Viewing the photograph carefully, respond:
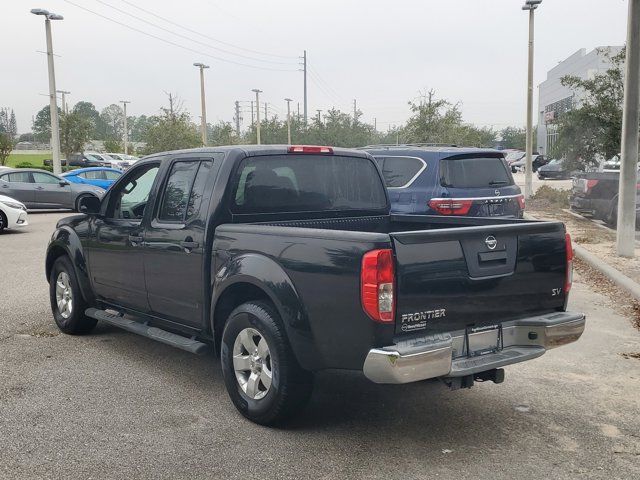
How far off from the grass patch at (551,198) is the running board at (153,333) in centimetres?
1900

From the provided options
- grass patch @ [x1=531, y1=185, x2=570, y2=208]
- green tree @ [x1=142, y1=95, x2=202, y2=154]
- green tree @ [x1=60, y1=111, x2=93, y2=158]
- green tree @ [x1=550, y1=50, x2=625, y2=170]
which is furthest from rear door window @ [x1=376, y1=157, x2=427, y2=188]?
green tree @ [x1=60, y1=111, x2=93, y2=158]

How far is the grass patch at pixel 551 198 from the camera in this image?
914 inches

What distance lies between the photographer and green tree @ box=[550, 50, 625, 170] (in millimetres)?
20812

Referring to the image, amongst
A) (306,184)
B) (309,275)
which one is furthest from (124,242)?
(309,275)

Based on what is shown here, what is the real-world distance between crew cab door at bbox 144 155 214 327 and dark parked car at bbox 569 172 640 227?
14.1m

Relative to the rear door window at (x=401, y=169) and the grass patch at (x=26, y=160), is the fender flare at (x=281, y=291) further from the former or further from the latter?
the grass patch at (x=26, y=160)

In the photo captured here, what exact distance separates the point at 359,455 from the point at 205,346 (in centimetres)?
159

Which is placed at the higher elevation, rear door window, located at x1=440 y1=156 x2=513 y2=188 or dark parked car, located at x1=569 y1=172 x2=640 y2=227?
rear door window, located at x1=440 y1=156 x2=513 y2=188

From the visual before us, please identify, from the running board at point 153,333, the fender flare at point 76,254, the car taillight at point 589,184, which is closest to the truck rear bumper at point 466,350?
the running board at point 153,333

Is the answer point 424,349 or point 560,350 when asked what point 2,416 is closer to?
point 424,349

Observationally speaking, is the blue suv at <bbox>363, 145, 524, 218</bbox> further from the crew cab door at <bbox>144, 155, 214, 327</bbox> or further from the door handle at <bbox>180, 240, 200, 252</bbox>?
the door handle at <bbox>180, 240, 200, 252</bbox>

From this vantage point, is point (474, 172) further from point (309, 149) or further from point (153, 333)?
point (153, 333)

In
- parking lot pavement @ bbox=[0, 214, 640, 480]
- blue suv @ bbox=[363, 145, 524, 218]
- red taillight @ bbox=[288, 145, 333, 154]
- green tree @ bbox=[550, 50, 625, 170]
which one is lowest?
parking lot pavement @ bbox=[0, 214, 640, 480]

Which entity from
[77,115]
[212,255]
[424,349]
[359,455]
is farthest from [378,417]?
[77,115]
